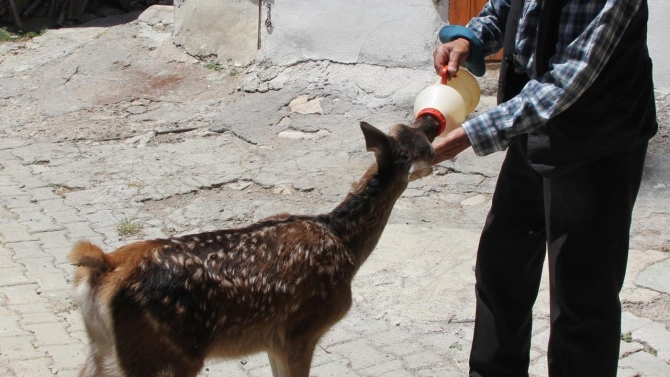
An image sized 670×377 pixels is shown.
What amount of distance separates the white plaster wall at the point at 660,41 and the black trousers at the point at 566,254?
471 centimetres

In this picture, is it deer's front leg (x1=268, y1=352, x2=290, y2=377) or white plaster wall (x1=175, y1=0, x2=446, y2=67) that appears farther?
white plaster wall (x1=175, y1=0, x2=446, y2=67)

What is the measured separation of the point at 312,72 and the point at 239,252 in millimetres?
5788

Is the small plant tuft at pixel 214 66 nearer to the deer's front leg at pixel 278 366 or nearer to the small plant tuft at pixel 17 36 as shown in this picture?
the small plant tuft at pixel 17 36

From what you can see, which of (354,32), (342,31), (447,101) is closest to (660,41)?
(354,32)

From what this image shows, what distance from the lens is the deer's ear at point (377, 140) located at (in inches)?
164

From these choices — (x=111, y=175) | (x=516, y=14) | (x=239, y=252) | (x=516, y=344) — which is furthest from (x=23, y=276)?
(x=516, y=14)

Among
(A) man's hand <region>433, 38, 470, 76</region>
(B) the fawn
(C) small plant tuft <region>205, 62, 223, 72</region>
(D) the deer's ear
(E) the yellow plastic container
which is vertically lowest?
(B) the fawn

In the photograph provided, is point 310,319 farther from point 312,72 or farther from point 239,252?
point 312,72

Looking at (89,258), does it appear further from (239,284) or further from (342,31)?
(342,31)

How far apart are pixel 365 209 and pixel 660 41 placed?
4.97 meters

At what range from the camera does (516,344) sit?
163 inches

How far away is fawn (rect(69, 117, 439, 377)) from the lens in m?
3.49

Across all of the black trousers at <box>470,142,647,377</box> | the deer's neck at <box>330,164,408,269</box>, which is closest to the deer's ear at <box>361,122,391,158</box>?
the deer's neck at <box>330,164,408,269</box>

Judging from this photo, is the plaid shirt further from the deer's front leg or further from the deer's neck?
the deer's front leg
